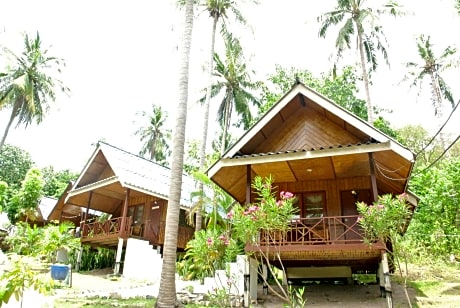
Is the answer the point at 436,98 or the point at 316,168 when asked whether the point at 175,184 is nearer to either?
the point at 316,168

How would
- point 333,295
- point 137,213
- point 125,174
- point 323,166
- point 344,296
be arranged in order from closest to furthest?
point 344,296, point 333,295, point 323,166, point 125,174, point 137,213

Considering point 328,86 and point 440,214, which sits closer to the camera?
point 440,214

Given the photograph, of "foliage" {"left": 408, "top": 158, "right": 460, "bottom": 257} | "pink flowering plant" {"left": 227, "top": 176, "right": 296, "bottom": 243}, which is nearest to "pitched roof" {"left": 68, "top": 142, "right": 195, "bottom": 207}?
Result: "pink flowering plant" {"left": 227, "top": 176, "right": 296, "bottom": 243}

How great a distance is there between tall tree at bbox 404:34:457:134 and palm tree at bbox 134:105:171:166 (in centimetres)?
2364

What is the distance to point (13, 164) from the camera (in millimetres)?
42375

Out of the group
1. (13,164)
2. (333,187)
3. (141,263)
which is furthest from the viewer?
(13,164)

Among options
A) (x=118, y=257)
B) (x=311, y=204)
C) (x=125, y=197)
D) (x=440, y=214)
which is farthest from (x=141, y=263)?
(x=440, y=214)

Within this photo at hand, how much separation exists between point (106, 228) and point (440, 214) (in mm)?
15647

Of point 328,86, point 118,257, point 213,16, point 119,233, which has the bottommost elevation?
point 118,257

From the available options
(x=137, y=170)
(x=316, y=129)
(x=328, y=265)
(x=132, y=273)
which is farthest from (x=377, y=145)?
(x=137, y=170)

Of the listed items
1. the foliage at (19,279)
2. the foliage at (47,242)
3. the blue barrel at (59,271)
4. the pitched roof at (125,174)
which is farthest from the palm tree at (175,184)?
the pitched roof at (125,174)

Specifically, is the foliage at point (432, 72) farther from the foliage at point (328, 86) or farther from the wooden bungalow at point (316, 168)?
the wooden bungalow at point (316, 168)

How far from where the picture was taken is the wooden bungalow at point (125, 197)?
17.4 meters

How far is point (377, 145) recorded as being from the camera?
968 centimetres
